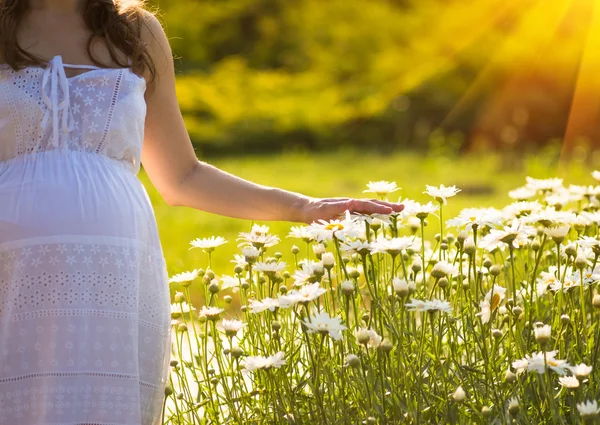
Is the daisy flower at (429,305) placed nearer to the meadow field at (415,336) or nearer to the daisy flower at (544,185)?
the meadow field at (415,336)

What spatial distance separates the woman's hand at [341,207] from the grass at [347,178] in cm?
391

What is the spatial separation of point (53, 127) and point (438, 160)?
869 centimetres

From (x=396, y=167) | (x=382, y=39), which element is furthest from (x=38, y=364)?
(x=382, y=39)

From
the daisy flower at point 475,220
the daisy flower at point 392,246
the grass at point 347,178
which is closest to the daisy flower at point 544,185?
the daisy flower at point 475,220

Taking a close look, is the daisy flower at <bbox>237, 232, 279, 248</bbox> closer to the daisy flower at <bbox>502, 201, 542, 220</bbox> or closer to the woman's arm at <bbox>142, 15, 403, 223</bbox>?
the woman's arm at <bbox>142, 15, 403, 223</bbox>

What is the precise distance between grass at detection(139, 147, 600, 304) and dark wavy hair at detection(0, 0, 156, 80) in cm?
381

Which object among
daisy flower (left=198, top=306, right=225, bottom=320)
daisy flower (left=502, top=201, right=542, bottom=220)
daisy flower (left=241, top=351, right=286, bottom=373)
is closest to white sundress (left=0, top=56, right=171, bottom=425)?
daisy flower (left=198, top=306, right=225, bottom=320)

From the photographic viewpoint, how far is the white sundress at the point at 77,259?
1545mm

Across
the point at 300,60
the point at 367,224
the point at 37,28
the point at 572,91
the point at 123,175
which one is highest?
the point at 300,60

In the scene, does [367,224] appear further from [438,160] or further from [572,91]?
[572,91]

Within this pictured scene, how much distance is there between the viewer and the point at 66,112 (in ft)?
5.47

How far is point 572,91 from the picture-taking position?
12.5 meters

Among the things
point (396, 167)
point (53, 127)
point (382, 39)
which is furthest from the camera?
point (382, 39)

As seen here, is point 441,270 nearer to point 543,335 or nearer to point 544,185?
point 543,335
